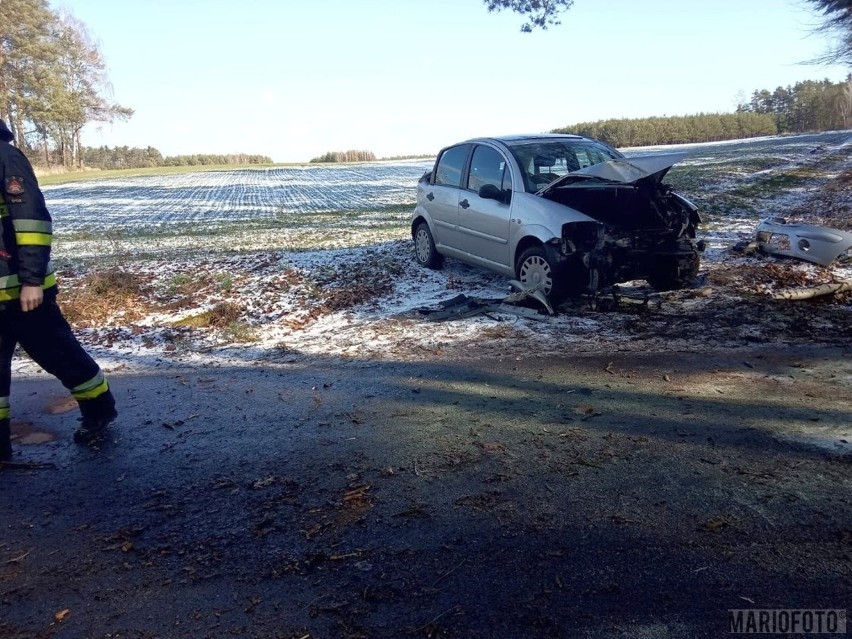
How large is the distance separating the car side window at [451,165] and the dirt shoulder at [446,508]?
4.32m

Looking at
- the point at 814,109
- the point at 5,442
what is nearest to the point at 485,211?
the point at 5,442

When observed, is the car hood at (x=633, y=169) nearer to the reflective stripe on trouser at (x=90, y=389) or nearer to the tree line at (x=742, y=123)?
the reflective stripe on trouser at (x=90, y=389)

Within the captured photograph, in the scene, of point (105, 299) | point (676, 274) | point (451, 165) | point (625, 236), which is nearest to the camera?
point (625, 236)


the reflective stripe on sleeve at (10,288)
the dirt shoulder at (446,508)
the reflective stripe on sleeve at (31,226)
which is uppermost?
the reflective stripe on sleeve at (31,226)

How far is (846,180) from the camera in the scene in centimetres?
1903

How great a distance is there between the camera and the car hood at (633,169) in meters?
6.82

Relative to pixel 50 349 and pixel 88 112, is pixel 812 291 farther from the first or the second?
pixel 88 112

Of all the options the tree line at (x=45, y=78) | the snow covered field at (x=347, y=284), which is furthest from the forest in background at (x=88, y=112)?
the snow covered field at (x=347, y=284)

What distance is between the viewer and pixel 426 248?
32.0 feet

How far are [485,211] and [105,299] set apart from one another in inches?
213

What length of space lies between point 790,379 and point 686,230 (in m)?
2.93

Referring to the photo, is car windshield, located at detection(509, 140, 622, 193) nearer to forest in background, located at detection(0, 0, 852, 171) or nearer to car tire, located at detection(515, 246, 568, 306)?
car tire, located at detection(515, 246, 568, 306)

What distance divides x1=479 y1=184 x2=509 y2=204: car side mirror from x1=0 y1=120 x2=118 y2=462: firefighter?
5024 mm

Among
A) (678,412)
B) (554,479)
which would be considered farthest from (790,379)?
(554,479)
